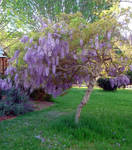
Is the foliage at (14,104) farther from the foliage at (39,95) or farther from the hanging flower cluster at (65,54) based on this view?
the foliage at (39,95)

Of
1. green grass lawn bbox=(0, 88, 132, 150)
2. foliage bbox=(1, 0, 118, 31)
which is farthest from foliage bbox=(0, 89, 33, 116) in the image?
foliage bbox=(1, 0, 118, 31)

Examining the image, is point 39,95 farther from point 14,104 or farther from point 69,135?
point 69,135

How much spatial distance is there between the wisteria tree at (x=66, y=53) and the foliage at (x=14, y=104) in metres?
2.50

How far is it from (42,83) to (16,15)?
418 inches

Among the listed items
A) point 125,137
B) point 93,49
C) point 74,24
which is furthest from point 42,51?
point 125,137

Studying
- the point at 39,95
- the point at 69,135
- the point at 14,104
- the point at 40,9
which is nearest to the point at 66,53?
the point at 69,135

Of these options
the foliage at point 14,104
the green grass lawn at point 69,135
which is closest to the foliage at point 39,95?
the foliage at point 14,104

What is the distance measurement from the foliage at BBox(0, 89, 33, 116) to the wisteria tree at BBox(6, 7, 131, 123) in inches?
98.2

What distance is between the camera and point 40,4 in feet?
47.1

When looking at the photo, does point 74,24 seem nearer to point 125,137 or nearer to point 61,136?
point 61,136

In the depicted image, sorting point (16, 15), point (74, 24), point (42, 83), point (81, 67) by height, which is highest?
point (16, 15)

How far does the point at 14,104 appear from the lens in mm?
7961

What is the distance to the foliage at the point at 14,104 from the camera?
7.67m

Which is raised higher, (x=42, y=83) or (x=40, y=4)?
(x=40, y=4)
